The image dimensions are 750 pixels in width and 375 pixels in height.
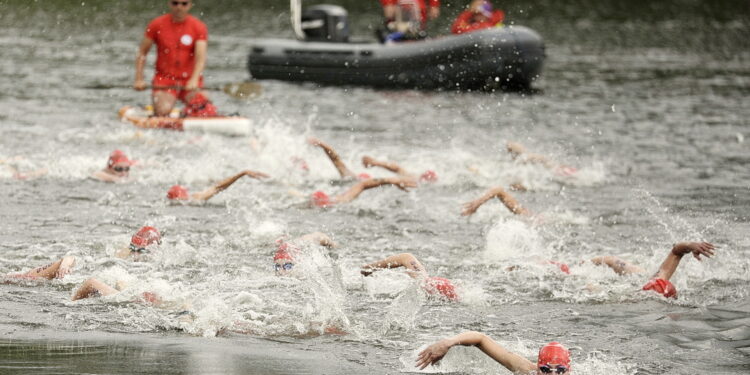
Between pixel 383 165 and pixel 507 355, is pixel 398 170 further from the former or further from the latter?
pixel 507 355

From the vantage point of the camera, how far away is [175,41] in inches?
647

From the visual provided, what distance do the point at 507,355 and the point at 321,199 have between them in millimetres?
5640

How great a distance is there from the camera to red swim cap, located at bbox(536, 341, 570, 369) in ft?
25.1

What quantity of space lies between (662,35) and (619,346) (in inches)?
1010

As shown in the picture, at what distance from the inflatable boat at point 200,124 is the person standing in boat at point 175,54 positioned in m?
0.21

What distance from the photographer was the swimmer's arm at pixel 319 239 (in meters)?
11.0

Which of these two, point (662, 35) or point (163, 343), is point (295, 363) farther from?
point (662, 35)

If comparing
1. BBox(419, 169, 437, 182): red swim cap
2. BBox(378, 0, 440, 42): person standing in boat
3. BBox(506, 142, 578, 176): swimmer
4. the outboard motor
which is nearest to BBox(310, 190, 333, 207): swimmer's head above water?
BBox(419, 169, 437, 182): red swim cap

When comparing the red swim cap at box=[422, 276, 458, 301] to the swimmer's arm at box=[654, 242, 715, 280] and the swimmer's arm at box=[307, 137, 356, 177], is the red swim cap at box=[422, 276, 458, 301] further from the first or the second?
the swimmer's arm at box=[307, 137, 356, 177]

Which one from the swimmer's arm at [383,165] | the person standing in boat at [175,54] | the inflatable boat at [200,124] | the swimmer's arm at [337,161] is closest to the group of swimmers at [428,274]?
the swimmer's arm at [337,161]

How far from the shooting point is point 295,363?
8.20m

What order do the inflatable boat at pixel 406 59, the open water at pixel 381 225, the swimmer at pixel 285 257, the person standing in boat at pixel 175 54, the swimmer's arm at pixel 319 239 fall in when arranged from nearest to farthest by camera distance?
the open water at pixel 381 225 < the swimmer at pixel 285 257 < the swimmer's arm at pixel 319 239 < the person standing in boat at pixel 175 54 < the inflatable boat at pixel 406 59

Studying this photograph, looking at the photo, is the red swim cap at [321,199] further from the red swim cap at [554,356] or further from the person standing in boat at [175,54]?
the red swim cap at [554,356]

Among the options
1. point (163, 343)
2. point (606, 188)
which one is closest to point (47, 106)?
point (606, 188)
